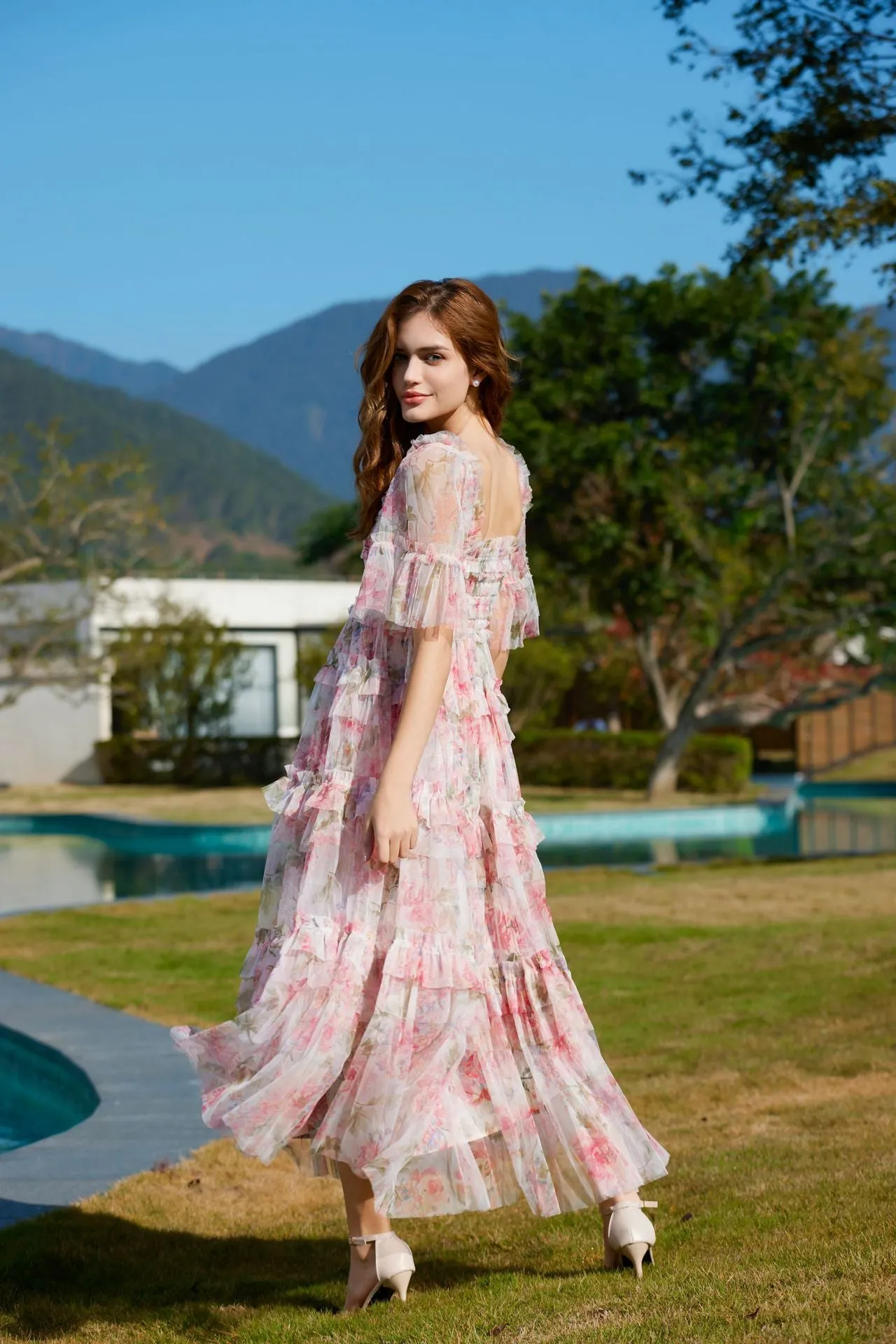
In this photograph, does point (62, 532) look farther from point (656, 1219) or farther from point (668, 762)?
point (656, 1219)

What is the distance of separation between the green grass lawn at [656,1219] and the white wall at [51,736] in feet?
70.2

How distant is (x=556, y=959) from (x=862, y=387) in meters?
17.7

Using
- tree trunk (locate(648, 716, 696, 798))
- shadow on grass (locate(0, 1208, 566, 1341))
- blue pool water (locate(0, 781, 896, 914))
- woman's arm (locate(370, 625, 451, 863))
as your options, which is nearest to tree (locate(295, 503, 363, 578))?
tree trunk (locate(648, 716, 696, 798))

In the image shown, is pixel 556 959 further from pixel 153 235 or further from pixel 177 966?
pixel 153 235

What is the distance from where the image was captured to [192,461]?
142 meters

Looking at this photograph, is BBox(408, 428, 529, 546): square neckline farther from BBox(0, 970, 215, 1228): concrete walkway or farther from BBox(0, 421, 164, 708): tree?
BBox(0, 421, 164, 708): tree

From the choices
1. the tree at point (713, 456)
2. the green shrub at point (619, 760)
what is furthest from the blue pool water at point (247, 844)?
the tree at point (713, 456)

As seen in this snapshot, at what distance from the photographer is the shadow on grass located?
300 centimetres

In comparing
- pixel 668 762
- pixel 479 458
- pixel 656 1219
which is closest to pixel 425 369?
pixel 479 458

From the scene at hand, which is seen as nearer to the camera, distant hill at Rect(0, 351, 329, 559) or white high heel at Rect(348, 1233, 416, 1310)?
white high heel at Rect(348, 1233, 416, 1310)

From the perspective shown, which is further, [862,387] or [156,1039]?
[862,387]

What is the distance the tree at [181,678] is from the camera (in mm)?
26984

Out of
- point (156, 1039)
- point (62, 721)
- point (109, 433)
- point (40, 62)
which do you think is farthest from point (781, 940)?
point (109, 433)

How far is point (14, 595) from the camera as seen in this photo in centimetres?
2405
